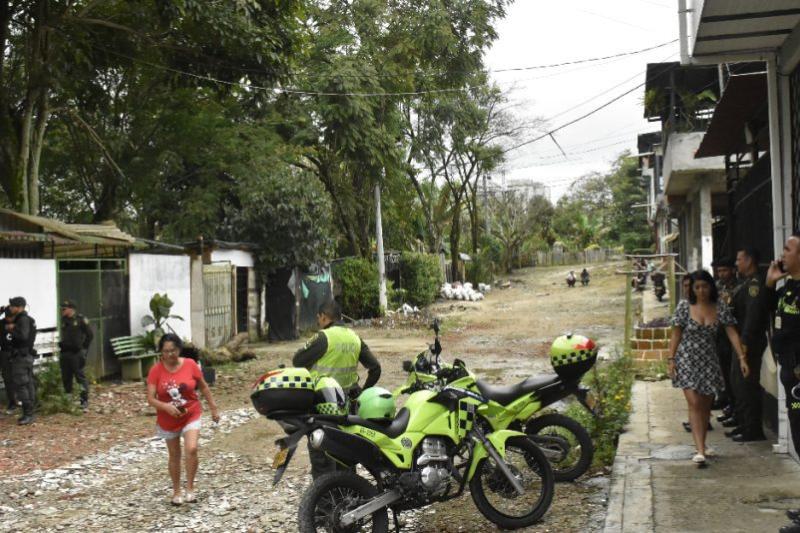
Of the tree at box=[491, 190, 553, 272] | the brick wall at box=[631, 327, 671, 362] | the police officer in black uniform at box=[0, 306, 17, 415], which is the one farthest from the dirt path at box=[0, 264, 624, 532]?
the tree at box=[491, 190, 553, 272]

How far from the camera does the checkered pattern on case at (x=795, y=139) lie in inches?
256

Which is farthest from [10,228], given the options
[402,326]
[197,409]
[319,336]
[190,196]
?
[402,326]

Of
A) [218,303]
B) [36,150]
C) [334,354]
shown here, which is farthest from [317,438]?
[218,303]

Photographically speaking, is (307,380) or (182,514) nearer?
(307,380)

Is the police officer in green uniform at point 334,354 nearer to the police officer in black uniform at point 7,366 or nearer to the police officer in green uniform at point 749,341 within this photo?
the police officer in green uniform at point 749,341

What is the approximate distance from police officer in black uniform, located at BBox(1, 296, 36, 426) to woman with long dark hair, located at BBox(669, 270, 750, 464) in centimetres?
800

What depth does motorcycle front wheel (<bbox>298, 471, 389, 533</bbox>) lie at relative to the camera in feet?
15.7

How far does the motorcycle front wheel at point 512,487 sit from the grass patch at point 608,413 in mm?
1548

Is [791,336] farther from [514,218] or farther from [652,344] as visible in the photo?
→ [514,218]

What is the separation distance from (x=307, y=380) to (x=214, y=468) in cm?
348

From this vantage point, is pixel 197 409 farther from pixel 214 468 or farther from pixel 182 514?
pixel 214 468

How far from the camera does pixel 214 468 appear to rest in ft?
26.1

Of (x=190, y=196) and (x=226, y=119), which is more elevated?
(x=226, y=119)

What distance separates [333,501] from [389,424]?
650mm
